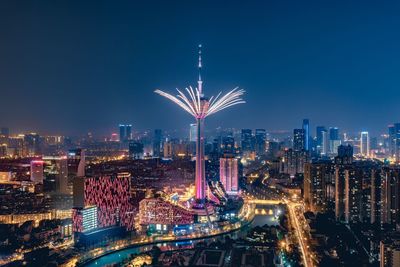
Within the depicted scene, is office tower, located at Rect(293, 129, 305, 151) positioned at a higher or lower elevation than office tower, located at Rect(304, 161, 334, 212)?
higher

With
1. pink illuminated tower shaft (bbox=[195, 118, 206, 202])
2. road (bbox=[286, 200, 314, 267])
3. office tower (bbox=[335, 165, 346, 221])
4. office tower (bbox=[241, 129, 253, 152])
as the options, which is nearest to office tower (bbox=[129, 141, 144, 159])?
office tower (bbox=[241, 129, 253, 152])

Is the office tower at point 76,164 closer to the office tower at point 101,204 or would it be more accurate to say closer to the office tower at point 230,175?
the office tower at point 101,204

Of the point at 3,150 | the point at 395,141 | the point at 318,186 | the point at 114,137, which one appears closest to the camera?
the point at 318,186

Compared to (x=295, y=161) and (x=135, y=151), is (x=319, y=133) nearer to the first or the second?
(x=295, y=161)

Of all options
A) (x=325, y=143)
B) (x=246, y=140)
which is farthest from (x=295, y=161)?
(x=325, y=143)

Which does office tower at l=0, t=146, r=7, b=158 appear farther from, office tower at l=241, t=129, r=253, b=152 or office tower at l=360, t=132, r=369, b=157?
office tower at l=360, t=132, r=369, b=157

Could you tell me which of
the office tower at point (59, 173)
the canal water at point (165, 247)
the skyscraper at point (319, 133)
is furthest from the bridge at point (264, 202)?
the skyscraper at point (319, 133)

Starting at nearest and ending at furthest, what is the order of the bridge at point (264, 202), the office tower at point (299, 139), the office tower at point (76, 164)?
the office tower at point (76, 164) < the bridge at point (264, 202) < the office tower at point (299, 139)
